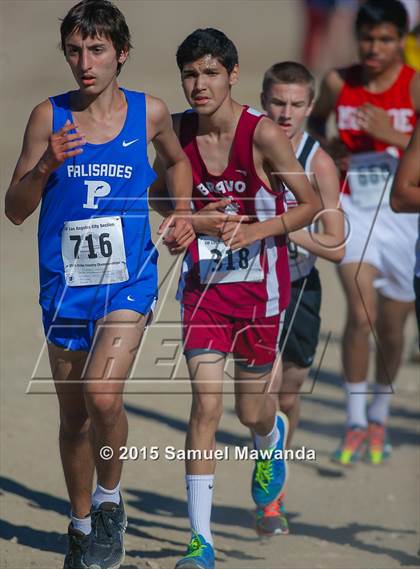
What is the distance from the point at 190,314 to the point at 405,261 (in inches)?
105

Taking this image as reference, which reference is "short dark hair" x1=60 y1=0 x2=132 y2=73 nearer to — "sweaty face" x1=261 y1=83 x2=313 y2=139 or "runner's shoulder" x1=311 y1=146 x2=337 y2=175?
"sweaty face" x1=261 y1=83 x2=313 y2=139

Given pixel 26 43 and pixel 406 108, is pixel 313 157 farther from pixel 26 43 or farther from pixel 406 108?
pixel 26 43

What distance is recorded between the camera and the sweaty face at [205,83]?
17.3ft

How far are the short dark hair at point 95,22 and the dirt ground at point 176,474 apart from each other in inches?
93.2

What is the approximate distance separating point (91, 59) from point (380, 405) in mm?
3789

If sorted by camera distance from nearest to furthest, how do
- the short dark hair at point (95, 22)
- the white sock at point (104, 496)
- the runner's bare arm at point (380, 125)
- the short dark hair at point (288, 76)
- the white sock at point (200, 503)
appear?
the short dark hair at point (95, 22)
the white sock at point (104, 496)
the white sock at point (200, 503)
the short dark hair at point (288, 76)
the runner's bare arm at point (380, 125)

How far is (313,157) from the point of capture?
247 inches

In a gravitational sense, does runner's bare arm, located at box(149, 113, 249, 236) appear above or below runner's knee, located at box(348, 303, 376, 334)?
above

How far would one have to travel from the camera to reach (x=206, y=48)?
207 inches

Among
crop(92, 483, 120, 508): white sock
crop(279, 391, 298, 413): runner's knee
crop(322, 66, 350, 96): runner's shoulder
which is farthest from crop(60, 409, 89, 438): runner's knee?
crop(322, 66, 350, 96): runner's shoulder

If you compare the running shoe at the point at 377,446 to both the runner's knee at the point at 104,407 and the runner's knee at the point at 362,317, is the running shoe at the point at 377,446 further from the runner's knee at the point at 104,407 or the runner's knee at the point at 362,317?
the runner's knee at the point at 104,407

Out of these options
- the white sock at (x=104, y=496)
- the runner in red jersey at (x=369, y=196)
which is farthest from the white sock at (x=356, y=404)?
the white sock at (x=104, y=496)

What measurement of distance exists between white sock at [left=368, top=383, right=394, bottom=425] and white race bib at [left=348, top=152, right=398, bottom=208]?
126 centimetres

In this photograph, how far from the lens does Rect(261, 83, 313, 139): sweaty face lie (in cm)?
623
